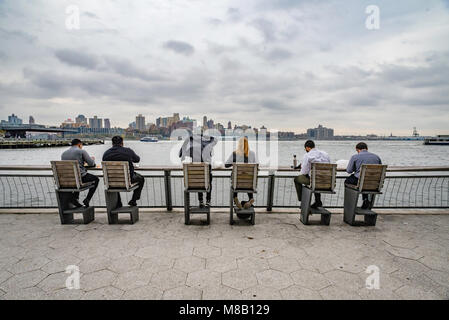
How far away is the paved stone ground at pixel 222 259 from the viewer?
2.63 metres

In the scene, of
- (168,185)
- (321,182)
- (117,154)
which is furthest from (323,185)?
(117,154)

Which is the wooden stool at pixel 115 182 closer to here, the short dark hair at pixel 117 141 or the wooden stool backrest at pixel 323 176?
the short dark hair at pixel 117 141

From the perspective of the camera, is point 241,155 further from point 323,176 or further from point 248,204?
point 323,176

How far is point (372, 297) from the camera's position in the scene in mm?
2543

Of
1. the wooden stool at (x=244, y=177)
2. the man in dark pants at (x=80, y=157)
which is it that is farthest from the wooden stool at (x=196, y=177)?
the man in dark pants at (x=80, y=157)

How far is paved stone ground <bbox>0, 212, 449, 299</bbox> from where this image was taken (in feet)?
8.64

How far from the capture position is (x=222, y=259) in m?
3.33

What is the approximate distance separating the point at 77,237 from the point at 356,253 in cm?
497

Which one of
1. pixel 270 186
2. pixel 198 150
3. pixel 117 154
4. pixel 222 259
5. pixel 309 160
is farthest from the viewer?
pixel 270 186

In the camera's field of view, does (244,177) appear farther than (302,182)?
No

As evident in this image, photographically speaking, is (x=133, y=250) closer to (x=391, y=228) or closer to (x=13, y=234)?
(x=13, y=234)

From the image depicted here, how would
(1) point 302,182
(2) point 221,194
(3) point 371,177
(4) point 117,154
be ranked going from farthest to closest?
(2) point 221,194 < (1) point 302,182 < (4) point 117,154 < (3) point 371,177

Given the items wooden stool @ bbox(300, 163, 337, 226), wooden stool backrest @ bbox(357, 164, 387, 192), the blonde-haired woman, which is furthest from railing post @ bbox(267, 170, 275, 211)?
wooden stool backrest @ bbox(357, 164, 387, 192)
